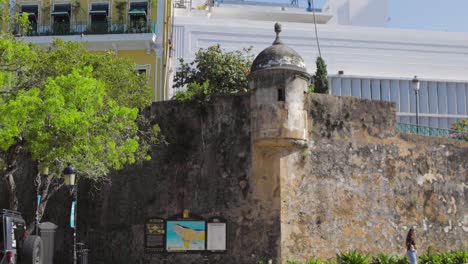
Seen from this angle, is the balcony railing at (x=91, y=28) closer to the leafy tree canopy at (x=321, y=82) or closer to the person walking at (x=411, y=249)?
the leafy tree canopy at (x=321, y=82)

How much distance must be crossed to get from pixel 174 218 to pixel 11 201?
5.39 m

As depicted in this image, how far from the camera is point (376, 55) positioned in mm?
37000

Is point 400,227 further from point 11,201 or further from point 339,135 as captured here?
point 11,201

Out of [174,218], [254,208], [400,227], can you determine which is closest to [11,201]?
[174,218]

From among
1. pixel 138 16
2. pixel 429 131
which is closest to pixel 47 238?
pixel 138 16

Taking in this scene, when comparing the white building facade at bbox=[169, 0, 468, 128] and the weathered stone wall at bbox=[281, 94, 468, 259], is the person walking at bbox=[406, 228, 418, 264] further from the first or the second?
the white building facade at bbox=[169, 0, 468, 128]

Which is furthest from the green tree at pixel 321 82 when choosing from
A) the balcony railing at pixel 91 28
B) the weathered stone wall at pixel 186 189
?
the balcony railing at pixel 91 28

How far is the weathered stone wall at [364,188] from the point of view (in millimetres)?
20484

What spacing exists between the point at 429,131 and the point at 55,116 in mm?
15362

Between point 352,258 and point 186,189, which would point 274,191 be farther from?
point 352,258

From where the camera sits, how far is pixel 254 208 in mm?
20406

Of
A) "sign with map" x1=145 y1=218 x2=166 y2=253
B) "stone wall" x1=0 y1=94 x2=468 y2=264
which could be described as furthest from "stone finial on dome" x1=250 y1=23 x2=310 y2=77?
"sign with map" x1=145 y1=218 x2=166 y2=253

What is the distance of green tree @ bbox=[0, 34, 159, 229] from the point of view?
15094 mm

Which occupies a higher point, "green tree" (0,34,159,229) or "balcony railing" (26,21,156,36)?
"balcony railing" (26,21,156,36)
